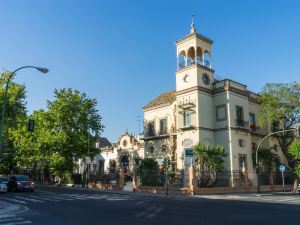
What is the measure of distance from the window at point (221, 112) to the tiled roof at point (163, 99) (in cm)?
690

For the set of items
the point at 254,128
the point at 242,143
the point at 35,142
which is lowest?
the point at 242,143

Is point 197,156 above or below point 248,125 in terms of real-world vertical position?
below

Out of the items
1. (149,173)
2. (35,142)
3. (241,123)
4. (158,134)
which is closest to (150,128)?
(158,134)

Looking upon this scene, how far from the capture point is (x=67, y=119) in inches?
1695

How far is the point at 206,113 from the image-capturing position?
124 ft

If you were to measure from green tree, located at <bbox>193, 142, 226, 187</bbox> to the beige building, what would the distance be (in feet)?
7.18

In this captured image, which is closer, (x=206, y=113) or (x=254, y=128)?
(x=206, y=113)

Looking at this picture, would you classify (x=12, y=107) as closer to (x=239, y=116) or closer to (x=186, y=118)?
(x=186, y=118)

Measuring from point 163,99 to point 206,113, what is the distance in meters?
9.34

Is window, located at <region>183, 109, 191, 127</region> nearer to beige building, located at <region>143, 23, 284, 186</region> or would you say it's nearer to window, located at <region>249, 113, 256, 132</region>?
beige building, located at <region>143, 23, 284, 186</region>

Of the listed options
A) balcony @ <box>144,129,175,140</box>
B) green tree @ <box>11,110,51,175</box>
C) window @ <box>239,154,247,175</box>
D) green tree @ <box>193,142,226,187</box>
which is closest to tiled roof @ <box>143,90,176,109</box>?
balcony @ <box>144,129,175,140</box>

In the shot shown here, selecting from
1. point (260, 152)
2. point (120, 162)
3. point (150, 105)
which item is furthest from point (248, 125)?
point (120, 162)

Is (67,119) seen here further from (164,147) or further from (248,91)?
(248,91)

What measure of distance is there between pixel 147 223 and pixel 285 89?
32020 mm
